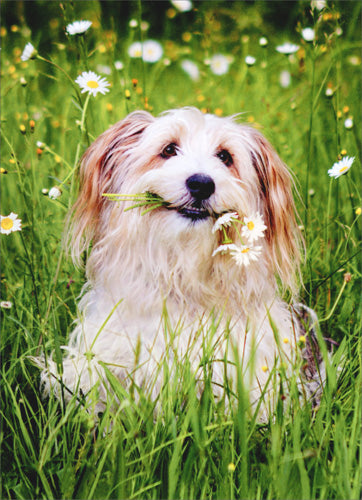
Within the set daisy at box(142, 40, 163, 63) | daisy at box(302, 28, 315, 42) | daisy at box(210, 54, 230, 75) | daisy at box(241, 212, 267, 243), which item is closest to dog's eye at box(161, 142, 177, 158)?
daisy at box(241, 212, 267, 243)

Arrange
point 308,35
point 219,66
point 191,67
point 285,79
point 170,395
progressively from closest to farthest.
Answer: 1. point 170,395
2. point 308,35
3. point 219,66
4. point 191,67
5. point 285,79

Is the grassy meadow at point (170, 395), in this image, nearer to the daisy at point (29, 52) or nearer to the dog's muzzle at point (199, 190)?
the daisy at point (29, 52)

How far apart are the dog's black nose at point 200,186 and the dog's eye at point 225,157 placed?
0.36m

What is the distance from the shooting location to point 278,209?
106 inches

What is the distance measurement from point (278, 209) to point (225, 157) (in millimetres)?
320

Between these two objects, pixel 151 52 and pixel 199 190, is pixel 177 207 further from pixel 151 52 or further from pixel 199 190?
pixel 151 52

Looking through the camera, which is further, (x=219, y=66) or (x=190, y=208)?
(x=219, y=66)

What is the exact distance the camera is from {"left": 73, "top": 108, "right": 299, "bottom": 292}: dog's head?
241 centimetres

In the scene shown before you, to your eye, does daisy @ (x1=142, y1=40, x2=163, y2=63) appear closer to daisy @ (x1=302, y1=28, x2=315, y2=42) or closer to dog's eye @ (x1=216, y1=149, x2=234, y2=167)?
daisy @ (x1=302, y1=28, x2=315, y2=42)

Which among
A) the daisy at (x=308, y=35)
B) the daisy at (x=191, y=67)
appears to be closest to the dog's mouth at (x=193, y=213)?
the daisy at (x=308, y=35)

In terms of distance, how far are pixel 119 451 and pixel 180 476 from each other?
0.79ft

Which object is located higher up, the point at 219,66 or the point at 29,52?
the point at 219,66

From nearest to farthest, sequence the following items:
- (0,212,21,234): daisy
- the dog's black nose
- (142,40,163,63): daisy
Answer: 1. the dog's black nose
2. (0,212,21,234): daisy
3. (142,40,163,63): daisy

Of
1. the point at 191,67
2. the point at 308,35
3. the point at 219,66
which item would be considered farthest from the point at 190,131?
the point at 191,67
